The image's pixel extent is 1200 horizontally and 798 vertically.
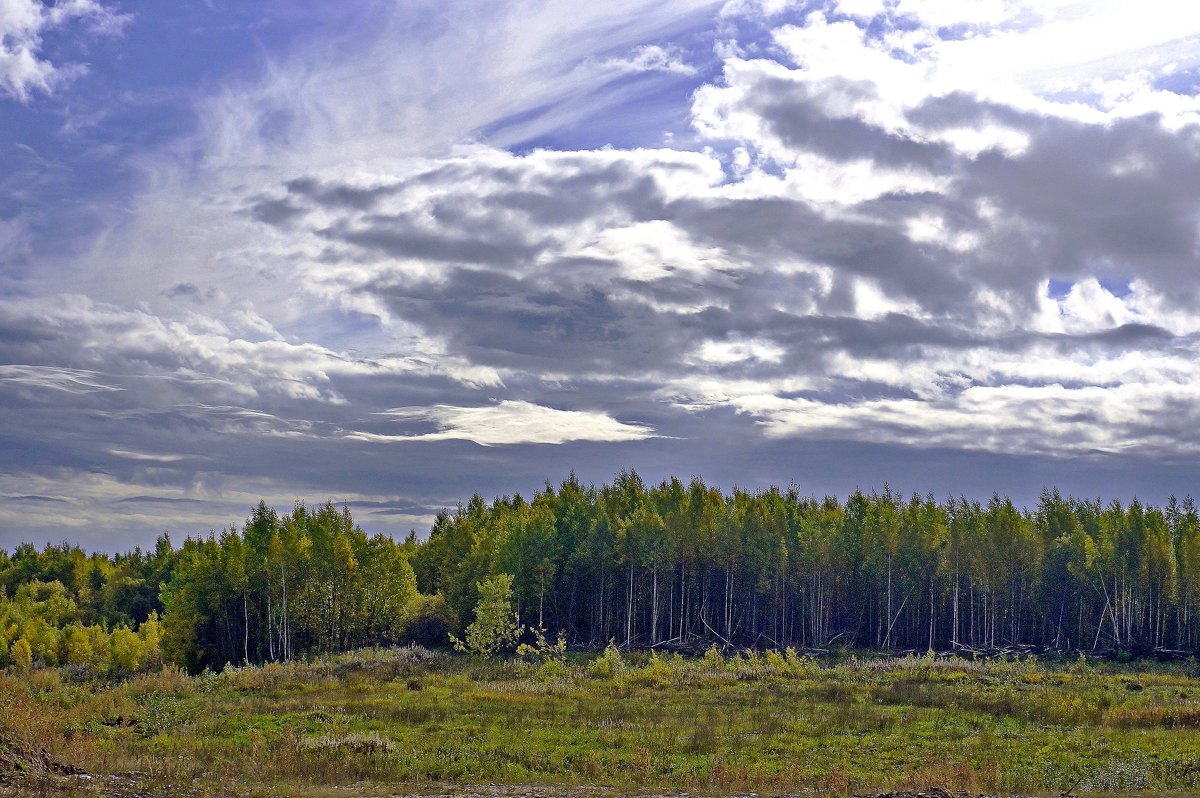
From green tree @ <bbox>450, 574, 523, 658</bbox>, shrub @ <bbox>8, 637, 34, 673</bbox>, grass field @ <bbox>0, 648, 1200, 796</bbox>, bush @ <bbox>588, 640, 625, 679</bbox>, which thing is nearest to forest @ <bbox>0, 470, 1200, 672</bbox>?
shrub @ <bbox>8, 637, 34, 673</bbox>

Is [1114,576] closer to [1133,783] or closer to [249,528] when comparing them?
[1133,783]

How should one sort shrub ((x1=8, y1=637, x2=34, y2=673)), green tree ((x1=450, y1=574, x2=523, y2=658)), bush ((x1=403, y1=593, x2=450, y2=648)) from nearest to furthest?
green tree ((x1=450, y1=574, x2=523, y2=658))
shrub ((x1=8, y1=637, x2=34, y2=673))
bush ((x1=403, y1=593, x2=450, y2=648))

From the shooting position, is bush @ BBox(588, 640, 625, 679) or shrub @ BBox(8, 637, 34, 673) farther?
shrub @ BBox(8, 637, 34, 673)

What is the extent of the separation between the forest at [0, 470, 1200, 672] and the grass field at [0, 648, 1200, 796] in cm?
2522

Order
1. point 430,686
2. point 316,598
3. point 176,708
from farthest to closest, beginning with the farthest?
point 316,598 → point 430,686 → point 176,708

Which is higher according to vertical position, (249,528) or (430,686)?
(249,528)

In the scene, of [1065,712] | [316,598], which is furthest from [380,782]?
[316,598]

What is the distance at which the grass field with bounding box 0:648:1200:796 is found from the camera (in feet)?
83.0

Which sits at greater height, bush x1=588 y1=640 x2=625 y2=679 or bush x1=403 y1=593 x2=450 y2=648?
bush x1=588 y1=640 x2=625 y2=679

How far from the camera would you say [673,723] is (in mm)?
36688

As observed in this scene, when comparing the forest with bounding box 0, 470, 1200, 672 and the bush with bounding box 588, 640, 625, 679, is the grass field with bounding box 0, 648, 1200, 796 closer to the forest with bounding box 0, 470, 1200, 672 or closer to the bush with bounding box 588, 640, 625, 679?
the bush with bounding box 588, 640, 625, 679

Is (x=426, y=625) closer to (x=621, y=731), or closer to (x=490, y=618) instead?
(x=490, y=618)

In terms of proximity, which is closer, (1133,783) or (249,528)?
(1133,783)

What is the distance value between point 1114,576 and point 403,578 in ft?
220
